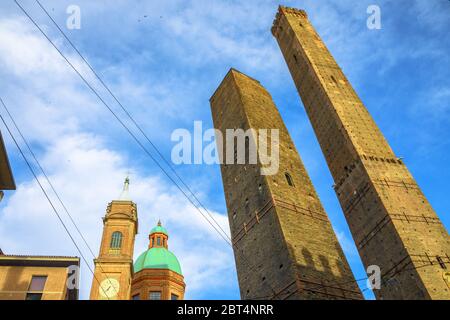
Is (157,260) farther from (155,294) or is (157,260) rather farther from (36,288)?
(36,288)

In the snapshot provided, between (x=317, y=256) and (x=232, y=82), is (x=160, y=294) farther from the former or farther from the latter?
(x=317, y=256)

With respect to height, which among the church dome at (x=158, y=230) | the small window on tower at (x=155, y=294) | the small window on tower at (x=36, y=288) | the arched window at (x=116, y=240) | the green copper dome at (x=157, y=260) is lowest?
the small window on tower at (x=36, y=288)

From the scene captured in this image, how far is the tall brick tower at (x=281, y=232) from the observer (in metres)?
12.2

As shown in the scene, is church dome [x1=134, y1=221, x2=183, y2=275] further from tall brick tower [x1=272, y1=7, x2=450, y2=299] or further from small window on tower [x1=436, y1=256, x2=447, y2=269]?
small window on tower [x1=436, y1=256, x2=447, y2=269]

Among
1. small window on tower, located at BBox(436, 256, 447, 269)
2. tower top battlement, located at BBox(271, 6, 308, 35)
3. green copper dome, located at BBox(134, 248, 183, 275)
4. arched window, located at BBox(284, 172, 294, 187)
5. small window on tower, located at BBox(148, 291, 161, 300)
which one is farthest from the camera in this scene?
green copper dome, located at BBox(134, 248, 183, 275)

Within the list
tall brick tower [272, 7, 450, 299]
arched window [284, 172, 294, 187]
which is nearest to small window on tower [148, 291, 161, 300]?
tall brick tower [272, 7, 450, 299]

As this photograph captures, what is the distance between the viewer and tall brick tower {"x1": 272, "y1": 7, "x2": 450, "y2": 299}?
1348 centimetres

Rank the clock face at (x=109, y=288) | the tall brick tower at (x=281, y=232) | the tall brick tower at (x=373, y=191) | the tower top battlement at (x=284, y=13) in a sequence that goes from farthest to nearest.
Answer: the tower top battlement at (x=284, y=13)
the clock face at (x=109, y=288)
the tall brick tower at (x=373, y=191)
the tall brick tower at (x=281, y=232)

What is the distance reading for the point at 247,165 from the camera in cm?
1658

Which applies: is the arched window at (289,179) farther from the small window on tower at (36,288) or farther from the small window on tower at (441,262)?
the small window on tower at (36,288)

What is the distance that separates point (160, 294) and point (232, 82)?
16.3 metres

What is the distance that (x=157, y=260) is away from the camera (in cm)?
3077

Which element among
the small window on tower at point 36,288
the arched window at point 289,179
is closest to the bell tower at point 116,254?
the small window on tower at point 36,288

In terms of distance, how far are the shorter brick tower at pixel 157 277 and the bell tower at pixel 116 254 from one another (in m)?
4.41
